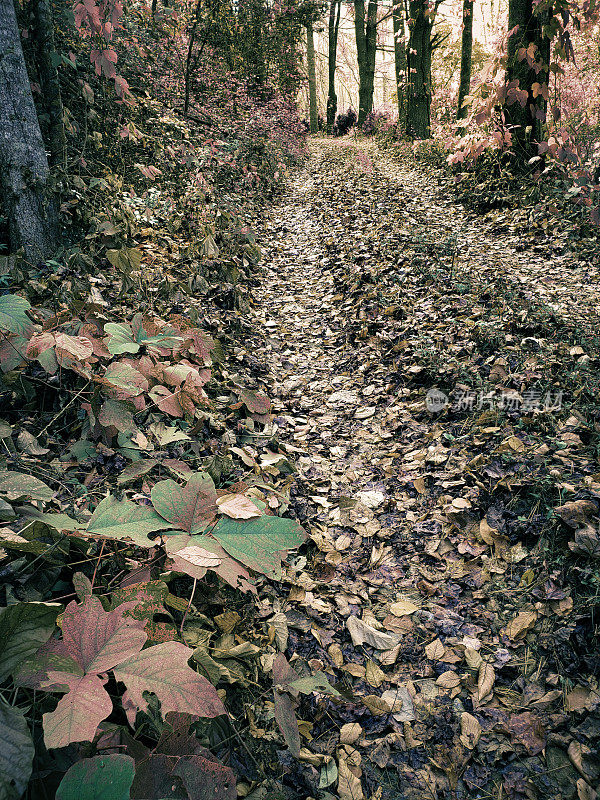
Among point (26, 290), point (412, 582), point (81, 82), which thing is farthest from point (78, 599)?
point (81, 82)

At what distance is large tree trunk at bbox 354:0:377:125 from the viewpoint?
15.5 metres

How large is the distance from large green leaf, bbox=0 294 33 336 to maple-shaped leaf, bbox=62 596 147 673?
55.2 inches

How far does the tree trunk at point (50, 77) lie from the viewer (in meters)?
3.57

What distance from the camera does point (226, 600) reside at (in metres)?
1.71

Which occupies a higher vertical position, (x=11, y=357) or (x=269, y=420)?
(x=11, y=357)

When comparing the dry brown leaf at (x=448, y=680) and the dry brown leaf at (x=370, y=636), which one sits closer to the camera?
the dry brown leaf at (x=448, y=680)

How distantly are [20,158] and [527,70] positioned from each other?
611 cm

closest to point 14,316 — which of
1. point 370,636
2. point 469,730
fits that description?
point 370,636

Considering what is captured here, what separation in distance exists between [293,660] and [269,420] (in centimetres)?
159

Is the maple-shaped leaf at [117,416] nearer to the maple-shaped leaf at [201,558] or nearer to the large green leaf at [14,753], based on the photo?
the maple-shaped leaf at [201,558]

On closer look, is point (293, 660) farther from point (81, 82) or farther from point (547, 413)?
point (81, 82)

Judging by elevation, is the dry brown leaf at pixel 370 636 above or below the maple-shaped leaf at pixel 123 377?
below

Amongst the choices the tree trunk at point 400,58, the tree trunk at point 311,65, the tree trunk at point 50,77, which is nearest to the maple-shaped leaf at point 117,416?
the tree trunk at point 50,77

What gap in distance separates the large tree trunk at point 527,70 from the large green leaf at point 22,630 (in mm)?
7117
